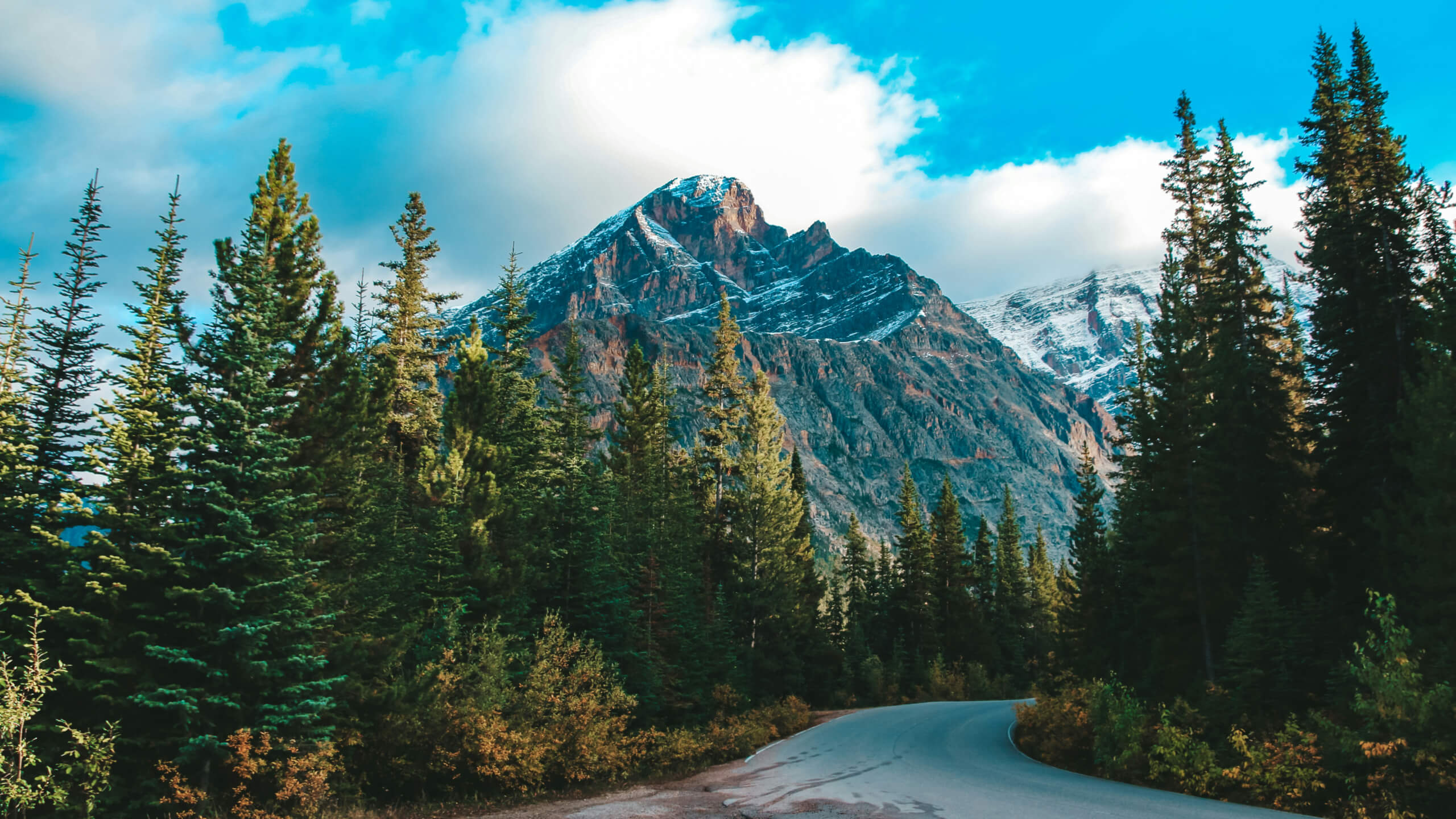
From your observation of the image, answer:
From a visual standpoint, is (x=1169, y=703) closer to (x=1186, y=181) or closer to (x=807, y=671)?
(x=1186, y=181)

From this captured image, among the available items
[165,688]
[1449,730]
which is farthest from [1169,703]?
[165,688]

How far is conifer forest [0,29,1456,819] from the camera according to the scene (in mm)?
13492

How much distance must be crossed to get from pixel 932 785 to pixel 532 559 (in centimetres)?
1542

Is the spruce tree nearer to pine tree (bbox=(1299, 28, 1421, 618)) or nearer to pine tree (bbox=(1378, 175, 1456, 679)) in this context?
pine tree (bbox=(1378, 175, 1456, 679))

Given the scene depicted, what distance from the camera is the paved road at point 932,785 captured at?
12305 mm

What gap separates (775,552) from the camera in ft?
138

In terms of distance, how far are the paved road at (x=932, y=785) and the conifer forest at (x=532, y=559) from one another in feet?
4.94

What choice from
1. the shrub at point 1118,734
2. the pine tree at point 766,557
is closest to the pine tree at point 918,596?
the pine tree at point 766,557

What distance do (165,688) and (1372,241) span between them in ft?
101

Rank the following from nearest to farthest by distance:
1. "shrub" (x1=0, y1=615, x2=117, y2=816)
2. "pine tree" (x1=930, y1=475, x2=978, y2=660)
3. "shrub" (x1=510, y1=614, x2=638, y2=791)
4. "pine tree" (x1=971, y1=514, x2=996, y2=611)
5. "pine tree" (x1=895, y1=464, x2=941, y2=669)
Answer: "shrub" (x1=0, y1=615, x2=117, y2=816), "shrub" (x1=510, y1=614, x2=638, y2=791), "pine tree" (x1=895, y1=464, x2=941, y2=669), "pine tree" (x1=930, y1=475, x2=978, y2=660), "pine tree" (x1=971, y1=514, x2=996, y2=611)

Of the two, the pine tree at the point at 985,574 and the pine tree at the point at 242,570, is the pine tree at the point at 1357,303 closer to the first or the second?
the pine tree at the point at 242,570

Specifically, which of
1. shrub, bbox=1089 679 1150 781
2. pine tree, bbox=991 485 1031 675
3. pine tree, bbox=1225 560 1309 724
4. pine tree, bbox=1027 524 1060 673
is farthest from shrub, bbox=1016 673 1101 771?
A: pine tree, bbox=991 485 1031 675

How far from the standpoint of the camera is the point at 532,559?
25938mm

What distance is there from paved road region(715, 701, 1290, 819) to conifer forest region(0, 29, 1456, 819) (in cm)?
150
